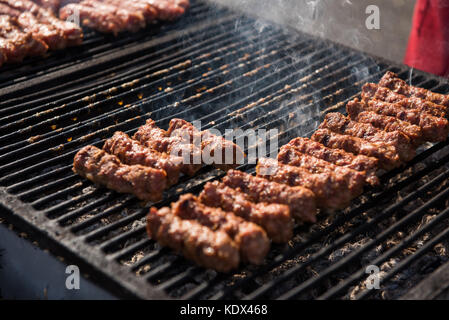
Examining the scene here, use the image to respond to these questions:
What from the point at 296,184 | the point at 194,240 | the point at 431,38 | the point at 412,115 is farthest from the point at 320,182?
the point at 431,38

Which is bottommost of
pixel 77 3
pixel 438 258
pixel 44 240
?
pixel 438 258

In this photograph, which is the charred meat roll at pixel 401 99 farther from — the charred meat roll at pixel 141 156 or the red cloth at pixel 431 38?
the charred meat roll at pixel 141 156

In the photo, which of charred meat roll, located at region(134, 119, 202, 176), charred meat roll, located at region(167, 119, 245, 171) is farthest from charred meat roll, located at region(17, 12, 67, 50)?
charred meat roll, located at region(167, 119, 245, 171)

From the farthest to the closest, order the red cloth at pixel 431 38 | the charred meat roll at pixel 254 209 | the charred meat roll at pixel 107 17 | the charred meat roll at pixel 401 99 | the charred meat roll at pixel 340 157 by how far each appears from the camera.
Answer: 1. the charred meat roll at pixel 107 17
2. the red cloth at pixel 431 38
3. the charred meat roll at pixel 401 99
4. the charred meat roll at pixel 340 157
5. the charred meat roll at pixel 254 209

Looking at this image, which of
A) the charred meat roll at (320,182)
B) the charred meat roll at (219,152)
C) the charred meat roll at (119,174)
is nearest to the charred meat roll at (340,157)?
the charred meat roll at (320,182)

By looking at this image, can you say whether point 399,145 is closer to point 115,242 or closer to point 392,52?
point 115,242

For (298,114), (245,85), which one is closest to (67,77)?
(245,85)
